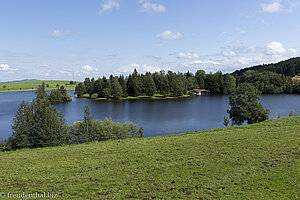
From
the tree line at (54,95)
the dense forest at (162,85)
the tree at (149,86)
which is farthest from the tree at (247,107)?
the tree line at (54,95)

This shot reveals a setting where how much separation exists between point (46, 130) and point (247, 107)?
3231 centimetres

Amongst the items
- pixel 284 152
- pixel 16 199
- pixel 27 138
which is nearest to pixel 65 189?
pixel 16 199

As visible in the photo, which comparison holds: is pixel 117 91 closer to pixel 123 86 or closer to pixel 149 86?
pixel 123 86

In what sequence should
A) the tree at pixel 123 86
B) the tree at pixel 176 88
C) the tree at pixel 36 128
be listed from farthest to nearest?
the tree at pixel 176 88 → the tree at pixel 123 86 → the tree at pixel 36 128

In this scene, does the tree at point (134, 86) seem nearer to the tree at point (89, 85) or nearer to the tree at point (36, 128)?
the tree at point (89, 85)

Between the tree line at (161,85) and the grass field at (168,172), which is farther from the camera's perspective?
the tree line at (161,85)

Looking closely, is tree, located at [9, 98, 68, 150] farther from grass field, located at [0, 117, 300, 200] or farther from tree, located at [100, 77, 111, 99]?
tree, located at [100, 77, 111, 99]

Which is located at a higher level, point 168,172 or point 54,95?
point 54,95

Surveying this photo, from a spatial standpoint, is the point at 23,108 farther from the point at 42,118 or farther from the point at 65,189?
the point at 65,189

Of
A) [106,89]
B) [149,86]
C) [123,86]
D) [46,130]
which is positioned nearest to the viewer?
[46,130]

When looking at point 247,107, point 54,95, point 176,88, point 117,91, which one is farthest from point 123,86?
point 247,107

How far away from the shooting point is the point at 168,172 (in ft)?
34.8

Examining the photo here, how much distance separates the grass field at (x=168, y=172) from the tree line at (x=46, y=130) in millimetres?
10311

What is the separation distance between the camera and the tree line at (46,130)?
24328 mm
